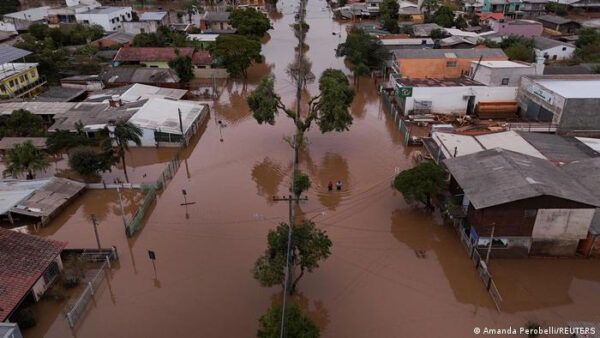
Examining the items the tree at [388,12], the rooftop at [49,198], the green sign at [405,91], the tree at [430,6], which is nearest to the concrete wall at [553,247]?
the green sign at [405,91]

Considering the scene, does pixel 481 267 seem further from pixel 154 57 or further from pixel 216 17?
pixel 216 17

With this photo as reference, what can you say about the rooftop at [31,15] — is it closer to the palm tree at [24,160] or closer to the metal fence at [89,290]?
the palm tree at [24,160]

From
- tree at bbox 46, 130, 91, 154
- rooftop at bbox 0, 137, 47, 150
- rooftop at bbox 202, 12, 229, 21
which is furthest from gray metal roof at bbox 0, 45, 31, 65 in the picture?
rooftop at bbox 202, 12, 229, 21

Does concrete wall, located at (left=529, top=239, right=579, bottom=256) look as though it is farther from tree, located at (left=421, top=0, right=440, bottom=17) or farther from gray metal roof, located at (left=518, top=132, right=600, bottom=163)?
tree, located at (left=421, top=0, right=440, bottom=17)

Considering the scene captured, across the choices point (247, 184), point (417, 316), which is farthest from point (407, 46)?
point (417, 316)

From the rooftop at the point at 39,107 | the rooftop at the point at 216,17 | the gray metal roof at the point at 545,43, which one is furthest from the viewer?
the rooftop at the point at 216,17
